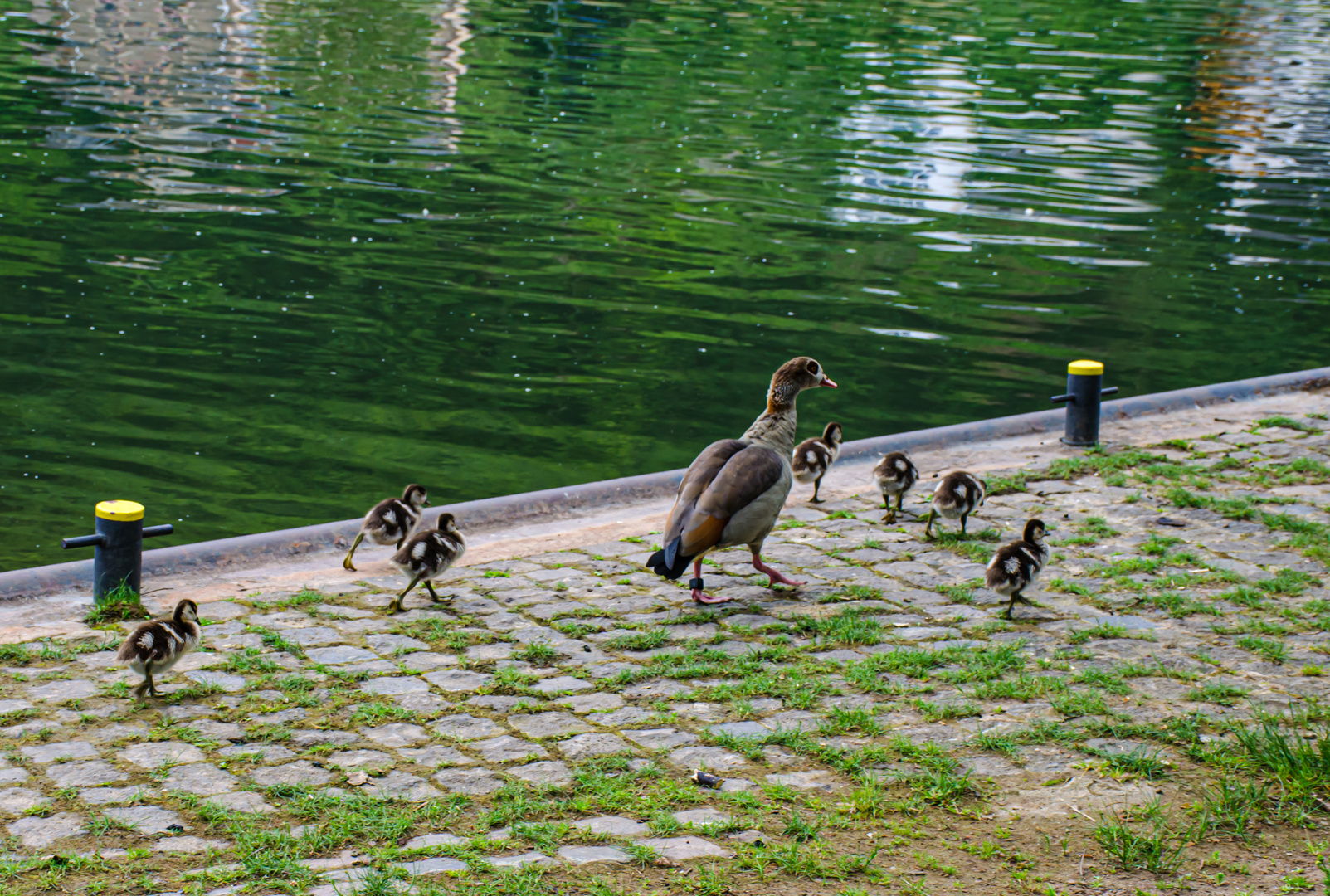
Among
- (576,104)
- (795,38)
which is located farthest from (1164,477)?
(795,38)

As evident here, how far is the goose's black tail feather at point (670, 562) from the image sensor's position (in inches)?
336

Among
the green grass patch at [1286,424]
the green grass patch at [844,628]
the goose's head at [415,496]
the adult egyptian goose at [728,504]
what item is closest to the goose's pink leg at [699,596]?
the adult egyptian goose at [728,504]

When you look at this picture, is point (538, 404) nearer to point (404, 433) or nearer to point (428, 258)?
point (404, 433)

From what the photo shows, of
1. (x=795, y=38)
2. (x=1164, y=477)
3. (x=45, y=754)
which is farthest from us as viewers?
(x=795, y=38)

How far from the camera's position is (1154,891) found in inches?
219

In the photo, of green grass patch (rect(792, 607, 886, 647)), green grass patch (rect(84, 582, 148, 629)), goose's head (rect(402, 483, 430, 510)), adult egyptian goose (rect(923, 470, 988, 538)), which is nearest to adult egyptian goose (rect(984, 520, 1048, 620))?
green grass patch (rect(792, 607, 886, 647))

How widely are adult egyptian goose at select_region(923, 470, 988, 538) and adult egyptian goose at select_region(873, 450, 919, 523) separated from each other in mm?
467

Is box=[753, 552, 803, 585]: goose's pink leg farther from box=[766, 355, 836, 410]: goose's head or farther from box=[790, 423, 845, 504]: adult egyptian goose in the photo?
box=[790, 423, 845, 504]: adult egyptian goose

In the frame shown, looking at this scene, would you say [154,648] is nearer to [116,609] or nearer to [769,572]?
[116,609]

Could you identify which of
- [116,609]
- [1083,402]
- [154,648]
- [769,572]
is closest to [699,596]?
[769,572]

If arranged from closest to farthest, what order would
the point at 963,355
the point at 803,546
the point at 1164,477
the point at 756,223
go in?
1. the point at 803,546
2. the point at 1164,477
3. the point at 963,355
4. the point at 756,223

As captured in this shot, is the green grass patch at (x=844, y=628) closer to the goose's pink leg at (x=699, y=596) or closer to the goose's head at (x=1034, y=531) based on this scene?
the goose's pink leg at (x=699, y=596)

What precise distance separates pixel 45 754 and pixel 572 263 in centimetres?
1491

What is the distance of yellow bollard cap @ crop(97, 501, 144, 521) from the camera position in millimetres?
8375
